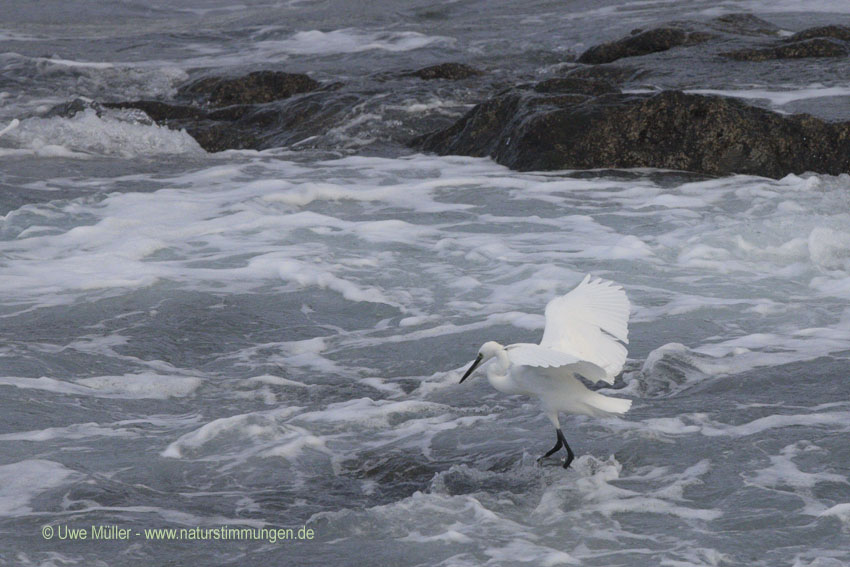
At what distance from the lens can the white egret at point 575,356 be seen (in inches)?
177

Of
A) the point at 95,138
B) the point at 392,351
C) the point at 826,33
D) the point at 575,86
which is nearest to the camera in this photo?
the point at 392,351

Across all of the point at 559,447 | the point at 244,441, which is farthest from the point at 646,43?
the point at 244,441

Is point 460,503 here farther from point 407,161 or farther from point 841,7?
point 841,7

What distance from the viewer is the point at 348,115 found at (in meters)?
12.0

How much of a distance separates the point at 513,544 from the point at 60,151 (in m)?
8.74

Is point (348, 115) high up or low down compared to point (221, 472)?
up

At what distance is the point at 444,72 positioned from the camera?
44.5ft

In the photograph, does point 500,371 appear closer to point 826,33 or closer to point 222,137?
point 222,137

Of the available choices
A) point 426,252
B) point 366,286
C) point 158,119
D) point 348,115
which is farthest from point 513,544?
point 158,119

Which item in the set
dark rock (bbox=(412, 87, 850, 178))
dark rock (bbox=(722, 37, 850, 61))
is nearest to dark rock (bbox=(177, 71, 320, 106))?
dark rock (bbox=(412, 87, 850, 178))

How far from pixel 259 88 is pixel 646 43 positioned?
5122 mm

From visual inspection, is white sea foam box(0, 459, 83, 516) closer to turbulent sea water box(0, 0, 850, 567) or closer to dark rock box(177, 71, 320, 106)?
turbulent sea water box(0, 0, 850, 567)

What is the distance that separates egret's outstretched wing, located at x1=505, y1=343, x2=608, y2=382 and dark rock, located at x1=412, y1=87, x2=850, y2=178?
548cm

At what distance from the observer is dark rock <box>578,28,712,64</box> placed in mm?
14016
